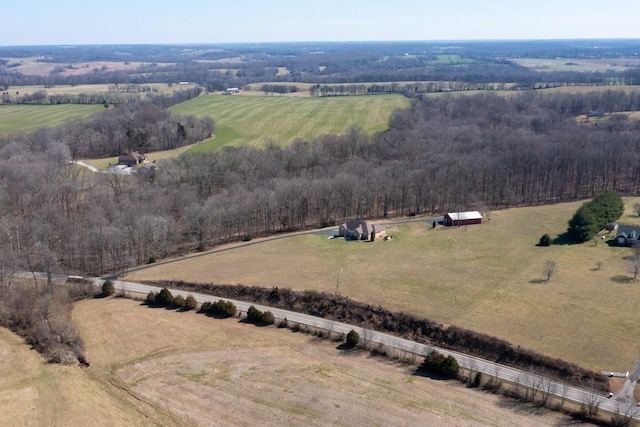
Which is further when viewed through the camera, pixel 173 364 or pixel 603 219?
pixel 603 219

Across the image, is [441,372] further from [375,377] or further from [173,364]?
[173,364]

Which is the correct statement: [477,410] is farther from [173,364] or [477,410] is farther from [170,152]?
[170,152]

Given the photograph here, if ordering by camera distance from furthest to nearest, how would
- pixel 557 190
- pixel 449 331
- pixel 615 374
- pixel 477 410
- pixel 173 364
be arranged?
pixel 557 190 < pixel 449 331 < pixel 173 364 < pixel 615 374 < pixel 477 410

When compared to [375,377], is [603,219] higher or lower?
higher

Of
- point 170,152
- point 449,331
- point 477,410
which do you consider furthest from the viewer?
point 170,152

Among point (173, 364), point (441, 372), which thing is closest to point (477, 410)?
point (441, 372)

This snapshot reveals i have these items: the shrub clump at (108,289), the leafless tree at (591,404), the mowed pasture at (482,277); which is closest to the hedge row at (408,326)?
the mowed pasture at (482,277)

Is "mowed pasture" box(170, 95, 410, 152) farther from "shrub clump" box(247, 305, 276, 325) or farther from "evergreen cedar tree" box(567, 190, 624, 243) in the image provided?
"shrub clump" box(247, 305, 276, 325)

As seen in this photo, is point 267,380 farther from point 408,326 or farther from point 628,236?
point 628,236

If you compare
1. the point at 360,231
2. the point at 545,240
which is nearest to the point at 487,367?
the point at 545,240
